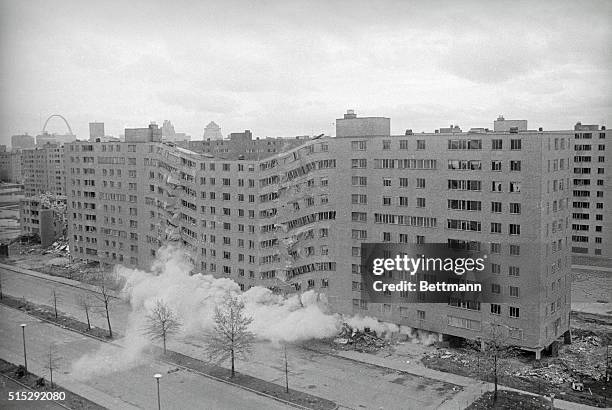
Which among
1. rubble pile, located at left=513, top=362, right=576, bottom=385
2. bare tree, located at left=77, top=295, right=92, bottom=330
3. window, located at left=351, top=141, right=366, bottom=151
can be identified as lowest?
rubble pile, located at left=513, top=362, right=576, bottom=385

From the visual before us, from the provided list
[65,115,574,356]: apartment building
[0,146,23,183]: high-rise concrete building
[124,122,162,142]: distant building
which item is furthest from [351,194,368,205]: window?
[0,146,23,183]: high-rise concrete building

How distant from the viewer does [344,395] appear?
118ft

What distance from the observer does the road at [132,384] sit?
35469 millimetres

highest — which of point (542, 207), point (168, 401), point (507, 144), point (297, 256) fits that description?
point (507, 144)

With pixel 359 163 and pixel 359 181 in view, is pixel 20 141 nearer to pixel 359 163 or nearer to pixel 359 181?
pixel 359 163

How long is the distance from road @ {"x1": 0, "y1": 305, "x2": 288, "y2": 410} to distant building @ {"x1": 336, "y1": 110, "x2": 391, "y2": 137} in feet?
74.4

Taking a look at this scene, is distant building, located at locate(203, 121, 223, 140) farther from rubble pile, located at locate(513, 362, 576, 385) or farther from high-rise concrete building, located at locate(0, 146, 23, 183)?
rubble pile, located at locate(513, 362, 576, 385)

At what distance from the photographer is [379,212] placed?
47.5 meters

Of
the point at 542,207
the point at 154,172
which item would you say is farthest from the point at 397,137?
the point at 154,172

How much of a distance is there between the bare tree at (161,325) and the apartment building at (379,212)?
8316 mm

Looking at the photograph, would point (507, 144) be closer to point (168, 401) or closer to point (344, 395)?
point (344, 395)

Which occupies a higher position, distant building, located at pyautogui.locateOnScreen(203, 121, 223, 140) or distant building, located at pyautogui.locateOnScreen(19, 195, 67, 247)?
distant building, located at pyautogui.locateOnScreen(203, 121, 223, 140)

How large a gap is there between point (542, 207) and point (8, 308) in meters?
47.2

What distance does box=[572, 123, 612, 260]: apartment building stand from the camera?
7750cm
